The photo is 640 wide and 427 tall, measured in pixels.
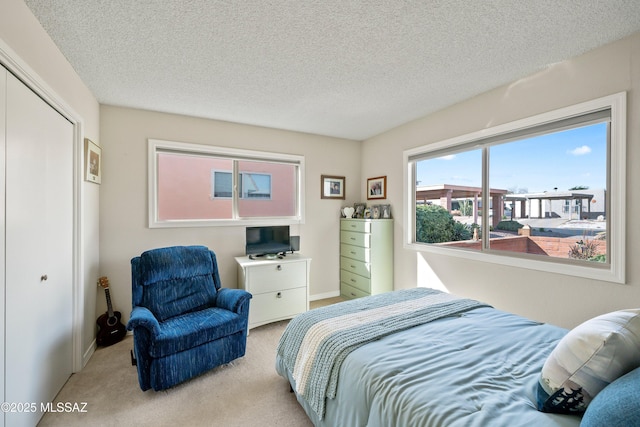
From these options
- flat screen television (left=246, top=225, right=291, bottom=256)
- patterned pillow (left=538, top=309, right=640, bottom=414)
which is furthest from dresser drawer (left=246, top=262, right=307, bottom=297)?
patterned pillow (left=538, top=309, right=640, bottom=414)

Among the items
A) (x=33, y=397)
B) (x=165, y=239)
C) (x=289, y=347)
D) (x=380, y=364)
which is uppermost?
(x=165, y=239)

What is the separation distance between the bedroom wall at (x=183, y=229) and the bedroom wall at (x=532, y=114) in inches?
49.1

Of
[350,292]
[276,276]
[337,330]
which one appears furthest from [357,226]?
[337,330]

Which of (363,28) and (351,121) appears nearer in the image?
(363,28)

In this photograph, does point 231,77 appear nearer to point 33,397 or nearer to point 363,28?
point 363,28

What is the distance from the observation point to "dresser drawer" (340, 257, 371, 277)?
376 cm

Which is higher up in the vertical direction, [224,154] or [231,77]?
[231,77]

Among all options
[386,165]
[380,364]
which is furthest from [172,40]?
[386,165]

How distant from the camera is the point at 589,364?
0.98 metres

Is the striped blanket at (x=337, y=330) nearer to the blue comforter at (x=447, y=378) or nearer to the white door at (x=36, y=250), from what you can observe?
the blue comforter at (x=447, y=378)

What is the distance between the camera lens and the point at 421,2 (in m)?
1.56

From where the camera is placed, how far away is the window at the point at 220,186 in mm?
3278

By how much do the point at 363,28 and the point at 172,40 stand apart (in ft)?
4.31

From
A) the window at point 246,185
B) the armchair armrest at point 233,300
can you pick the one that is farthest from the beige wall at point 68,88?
the window at point 246,185
